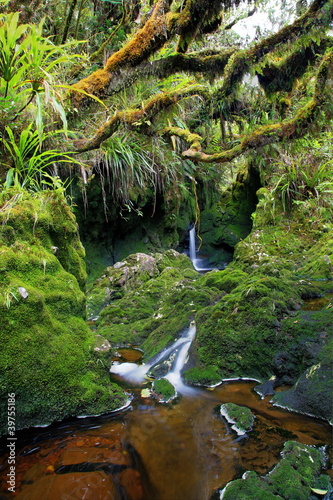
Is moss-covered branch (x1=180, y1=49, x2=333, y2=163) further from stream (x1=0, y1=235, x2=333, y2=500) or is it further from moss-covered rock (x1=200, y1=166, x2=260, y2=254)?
moss-covered rock (x1=200, y1=166, x2=260, y2=254)

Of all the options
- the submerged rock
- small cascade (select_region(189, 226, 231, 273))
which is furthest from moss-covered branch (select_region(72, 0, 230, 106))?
small cascade (select_region(189, 226, 231, 273))

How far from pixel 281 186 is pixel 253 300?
240 inches

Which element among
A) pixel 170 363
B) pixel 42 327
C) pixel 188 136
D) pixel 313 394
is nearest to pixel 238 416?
pixel 313 394

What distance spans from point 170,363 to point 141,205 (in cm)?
574

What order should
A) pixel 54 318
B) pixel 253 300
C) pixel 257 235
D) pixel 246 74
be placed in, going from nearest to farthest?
pixel 54 318, pixel 253 300, pixel 246 74, pixel 257 235

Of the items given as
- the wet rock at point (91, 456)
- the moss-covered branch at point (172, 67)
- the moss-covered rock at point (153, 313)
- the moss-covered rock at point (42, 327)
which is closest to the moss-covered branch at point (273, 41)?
the moss-covered branch at point (172, 67)

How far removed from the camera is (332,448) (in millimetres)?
2035

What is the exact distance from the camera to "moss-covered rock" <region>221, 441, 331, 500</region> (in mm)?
1669

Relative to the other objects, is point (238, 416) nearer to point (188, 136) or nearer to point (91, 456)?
point (91, 456)

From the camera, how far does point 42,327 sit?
2559 mm

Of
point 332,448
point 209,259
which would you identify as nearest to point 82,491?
point 332,448

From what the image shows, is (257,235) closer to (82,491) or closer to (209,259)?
(209,259)

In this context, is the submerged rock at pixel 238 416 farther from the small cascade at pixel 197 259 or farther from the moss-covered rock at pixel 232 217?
the moss-covered rock at pixel 232 217

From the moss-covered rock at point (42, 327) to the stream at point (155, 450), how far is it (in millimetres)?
161
